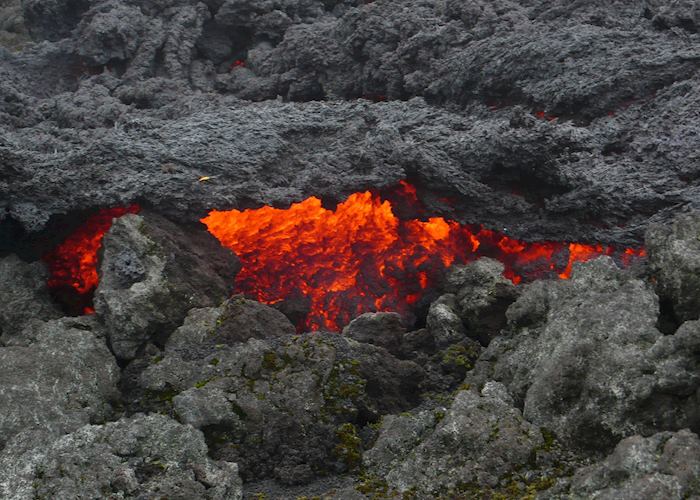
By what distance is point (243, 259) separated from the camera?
13.3 meters

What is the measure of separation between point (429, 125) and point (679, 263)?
5.99m

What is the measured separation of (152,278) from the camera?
1109 cm

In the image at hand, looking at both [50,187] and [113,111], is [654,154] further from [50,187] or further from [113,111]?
[113,111]

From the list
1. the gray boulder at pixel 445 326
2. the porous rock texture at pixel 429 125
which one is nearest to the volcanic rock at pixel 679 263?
the porous rock texture at pixel 429 125

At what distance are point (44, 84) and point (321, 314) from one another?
30.9 feet

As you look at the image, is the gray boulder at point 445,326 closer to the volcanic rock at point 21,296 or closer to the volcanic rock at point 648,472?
the volcanic rock at point 648,472

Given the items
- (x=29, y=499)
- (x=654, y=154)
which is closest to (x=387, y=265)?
(x=654, y=154)

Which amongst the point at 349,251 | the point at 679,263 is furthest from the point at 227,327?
the point at 679,263

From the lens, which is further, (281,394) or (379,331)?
(379,331)

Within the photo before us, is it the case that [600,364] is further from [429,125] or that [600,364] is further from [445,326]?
[429,125]

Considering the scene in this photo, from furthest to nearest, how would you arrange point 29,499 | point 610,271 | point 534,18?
point 534,18 < point 610,271 < point 29,499

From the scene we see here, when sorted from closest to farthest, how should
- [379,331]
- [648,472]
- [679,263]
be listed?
1. [648,472]
2. [679,263]
3. [379,331]

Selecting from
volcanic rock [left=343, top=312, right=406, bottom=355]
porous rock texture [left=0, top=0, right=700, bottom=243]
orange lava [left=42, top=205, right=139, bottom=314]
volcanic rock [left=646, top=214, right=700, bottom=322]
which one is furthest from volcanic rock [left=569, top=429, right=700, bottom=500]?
orange lava [left=42, top=205, right=139, bottom=314]

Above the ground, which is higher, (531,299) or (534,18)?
(534,18)
